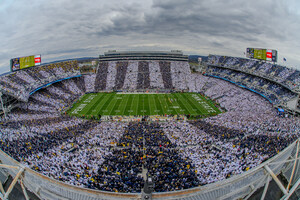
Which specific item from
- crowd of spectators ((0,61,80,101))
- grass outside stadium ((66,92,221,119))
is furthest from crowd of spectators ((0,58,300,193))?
grass outside stadium ((66,92,221,119))

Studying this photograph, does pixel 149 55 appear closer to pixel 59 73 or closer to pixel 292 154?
pixel 59 73

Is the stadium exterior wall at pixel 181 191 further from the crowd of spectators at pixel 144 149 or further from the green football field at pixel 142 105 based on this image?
the green football field at pixel 142 105

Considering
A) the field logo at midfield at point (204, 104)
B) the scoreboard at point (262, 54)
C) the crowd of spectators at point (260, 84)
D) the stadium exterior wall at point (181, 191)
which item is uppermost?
the scoreboard at point (262, 54)

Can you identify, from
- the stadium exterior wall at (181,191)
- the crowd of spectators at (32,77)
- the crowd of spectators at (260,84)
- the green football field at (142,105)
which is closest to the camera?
A: the stadium exterior wall at (181,191)

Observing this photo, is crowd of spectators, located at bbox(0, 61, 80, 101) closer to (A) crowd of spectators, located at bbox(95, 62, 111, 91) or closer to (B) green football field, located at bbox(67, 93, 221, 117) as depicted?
(A) crowd of spectators, located at bbox(95, 62, 111, 91)

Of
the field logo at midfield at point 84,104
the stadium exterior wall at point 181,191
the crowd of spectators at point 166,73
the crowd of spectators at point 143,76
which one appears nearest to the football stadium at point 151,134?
the stadium exterior wall at point 181,191

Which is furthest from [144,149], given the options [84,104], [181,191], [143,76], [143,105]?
[143,76]
